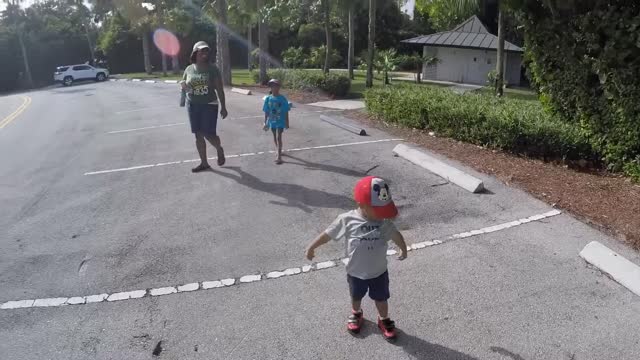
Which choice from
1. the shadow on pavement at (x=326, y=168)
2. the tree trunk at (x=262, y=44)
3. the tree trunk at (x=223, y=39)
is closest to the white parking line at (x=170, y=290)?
the shadow on pavement at (x=326, y=168)

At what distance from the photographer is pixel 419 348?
3.62 m

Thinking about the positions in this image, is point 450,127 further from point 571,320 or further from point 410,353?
point 410,353

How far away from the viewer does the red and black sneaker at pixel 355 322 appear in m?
3.79

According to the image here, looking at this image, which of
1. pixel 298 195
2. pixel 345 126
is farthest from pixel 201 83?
pixel 345 126

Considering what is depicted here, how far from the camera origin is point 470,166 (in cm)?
798

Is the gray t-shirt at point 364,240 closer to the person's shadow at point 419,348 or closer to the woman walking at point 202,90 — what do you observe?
the person's shadow at point 419,348

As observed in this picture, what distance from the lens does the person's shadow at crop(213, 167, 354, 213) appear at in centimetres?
649

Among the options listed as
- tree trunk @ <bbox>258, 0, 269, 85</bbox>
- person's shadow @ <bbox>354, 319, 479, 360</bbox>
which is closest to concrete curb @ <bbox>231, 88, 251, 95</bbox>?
tree trunk @ <bbox>258, 0, 269, 85</bbox>

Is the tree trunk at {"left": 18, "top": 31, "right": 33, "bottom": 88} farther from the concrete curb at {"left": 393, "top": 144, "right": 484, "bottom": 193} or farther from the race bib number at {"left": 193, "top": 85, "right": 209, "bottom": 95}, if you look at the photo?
the concrete curb at {"left": 393, "top": 144, "right": 484, "bottom": 193}

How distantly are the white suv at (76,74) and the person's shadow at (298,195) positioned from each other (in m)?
34.9

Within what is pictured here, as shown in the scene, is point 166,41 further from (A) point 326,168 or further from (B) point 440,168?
(B) point 440,168

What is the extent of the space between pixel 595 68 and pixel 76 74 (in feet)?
124

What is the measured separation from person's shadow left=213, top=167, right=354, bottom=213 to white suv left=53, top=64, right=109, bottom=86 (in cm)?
3492

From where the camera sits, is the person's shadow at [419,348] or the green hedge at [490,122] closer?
the person's shadow at [419,348]
